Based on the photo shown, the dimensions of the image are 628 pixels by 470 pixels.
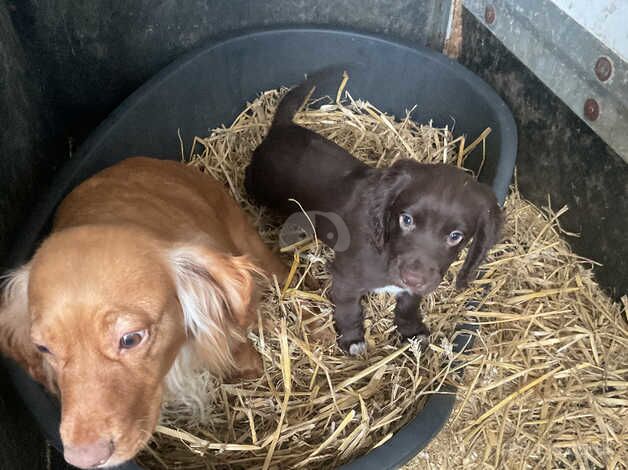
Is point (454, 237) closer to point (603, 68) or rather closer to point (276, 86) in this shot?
point (603, 68)

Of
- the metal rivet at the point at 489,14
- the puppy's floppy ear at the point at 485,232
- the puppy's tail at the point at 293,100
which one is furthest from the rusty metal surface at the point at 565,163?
the puppy's tail at the point at 293,100

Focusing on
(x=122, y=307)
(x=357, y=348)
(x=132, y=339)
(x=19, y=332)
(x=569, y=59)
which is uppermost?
(x=569, y=59)

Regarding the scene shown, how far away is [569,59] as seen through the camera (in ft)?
8.39

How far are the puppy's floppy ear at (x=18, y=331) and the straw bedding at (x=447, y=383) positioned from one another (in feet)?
1.68

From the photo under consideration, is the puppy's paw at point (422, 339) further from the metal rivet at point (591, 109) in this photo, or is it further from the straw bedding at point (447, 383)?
the metal rivet at point (591, 109)

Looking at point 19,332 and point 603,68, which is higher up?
point 603,68

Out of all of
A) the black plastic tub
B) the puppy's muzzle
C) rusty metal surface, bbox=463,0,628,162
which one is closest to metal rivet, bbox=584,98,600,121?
rusty metal surface, bbox=463,0,628,162

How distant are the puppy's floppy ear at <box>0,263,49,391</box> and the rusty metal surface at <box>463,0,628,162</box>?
220 cm

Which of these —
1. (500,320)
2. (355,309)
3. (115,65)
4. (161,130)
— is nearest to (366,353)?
(355,309)

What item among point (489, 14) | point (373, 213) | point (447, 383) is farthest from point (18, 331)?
point (489, 14)

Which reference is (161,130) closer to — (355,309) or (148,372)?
→ (355,309)

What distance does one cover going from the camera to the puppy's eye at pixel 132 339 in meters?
1.57

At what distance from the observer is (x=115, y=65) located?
3.13 metres

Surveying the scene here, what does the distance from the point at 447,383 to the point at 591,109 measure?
126cm
